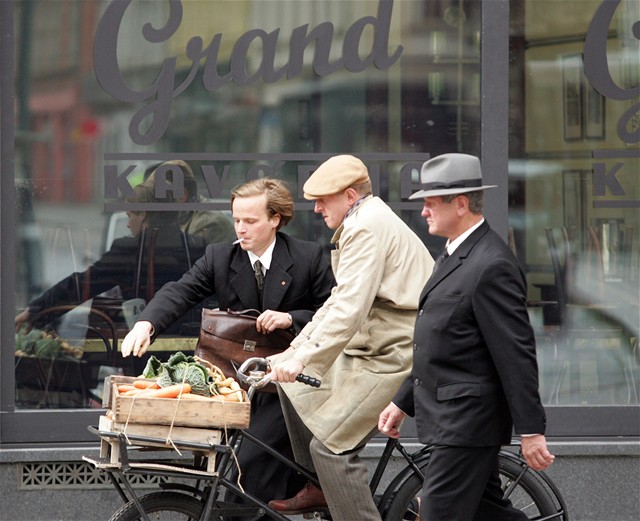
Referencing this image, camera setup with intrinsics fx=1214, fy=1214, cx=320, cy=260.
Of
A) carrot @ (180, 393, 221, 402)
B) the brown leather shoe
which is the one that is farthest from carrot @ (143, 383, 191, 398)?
the brown leather shoe

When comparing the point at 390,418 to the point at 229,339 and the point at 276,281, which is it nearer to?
the point at 229,339

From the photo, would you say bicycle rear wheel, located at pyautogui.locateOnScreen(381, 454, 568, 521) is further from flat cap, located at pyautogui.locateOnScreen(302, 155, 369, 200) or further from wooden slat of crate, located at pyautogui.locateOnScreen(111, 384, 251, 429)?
flat cap, located at pyautogui.locateOnScreen(302, 155, 369, 200)

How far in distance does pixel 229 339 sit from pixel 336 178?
91cm

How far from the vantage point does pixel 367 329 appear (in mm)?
5312

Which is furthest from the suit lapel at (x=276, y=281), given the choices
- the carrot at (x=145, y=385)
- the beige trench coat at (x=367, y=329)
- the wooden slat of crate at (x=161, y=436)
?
the wooden slat of crate at (x=161, y=436)

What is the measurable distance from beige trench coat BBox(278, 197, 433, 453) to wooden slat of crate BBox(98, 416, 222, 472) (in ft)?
1.69

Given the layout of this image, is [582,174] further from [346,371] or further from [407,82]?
[346,371]

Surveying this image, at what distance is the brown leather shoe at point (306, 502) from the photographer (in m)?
5.46

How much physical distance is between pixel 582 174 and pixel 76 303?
310 centimetres

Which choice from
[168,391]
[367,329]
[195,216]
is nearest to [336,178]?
[367,329]

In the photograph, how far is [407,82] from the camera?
7.19m

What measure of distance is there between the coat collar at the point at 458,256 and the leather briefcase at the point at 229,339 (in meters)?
1.11

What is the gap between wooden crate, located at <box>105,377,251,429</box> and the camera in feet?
15.8

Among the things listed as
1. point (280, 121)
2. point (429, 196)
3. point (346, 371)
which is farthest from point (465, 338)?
point (280, 121)
